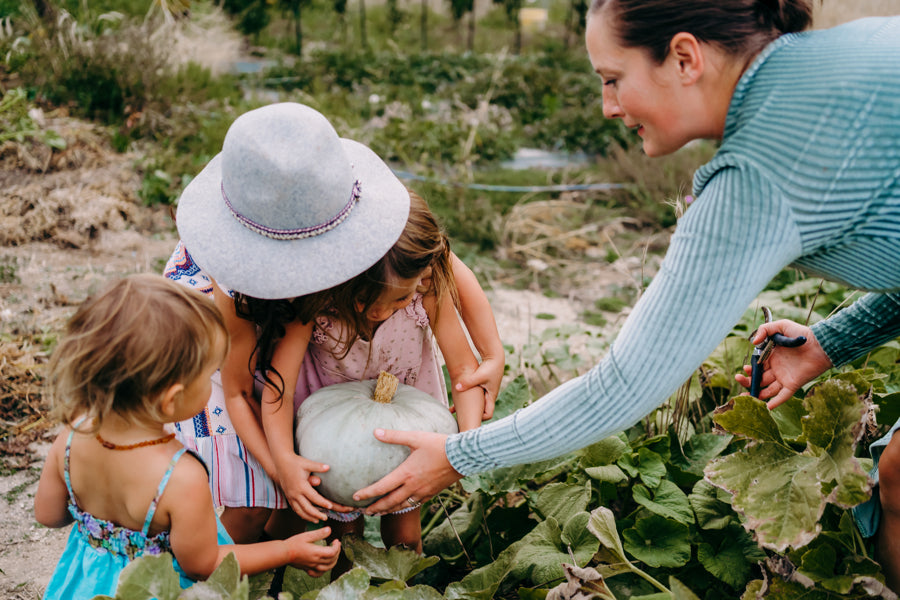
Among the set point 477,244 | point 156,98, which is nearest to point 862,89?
point 477,244

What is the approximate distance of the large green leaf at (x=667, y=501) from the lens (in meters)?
1.99

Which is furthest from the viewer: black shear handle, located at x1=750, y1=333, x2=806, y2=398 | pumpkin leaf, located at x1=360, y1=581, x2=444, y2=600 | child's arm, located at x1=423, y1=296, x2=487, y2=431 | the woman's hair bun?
child's arm, located at x1=423, y1=296, x2=487, y2=431

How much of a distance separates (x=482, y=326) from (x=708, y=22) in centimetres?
112

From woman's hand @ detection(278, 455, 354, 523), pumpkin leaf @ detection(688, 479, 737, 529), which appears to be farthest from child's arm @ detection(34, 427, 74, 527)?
pumpkin leaf @ detection(688, 479, 737, 529)

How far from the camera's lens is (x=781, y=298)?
3.25 meters

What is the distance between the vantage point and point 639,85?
4.69 ft

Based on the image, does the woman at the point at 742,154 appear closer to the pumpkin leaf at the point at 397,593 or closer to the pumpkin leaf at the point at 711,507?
the pumpkin leaf at the point at 397,593

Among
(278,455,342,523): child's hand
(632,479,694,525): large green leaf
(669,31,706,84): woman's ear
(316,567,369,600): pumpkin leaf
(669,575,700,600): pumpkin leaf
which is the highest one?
(669,31,706,84): woman's ear

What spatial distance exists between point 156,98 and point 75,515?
5161 millimetres

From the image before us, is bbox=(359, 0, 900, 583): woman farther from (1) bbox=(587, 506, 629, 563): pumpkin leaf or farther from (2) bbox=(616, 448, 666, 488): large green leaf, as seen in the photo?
(2) bbox=(616, 448, 666, 488): large green leaf

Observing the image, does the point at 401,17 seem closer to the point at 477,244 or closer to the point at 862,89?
the point at 477,244

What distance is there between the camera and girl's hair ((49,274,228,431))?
1.45 metres

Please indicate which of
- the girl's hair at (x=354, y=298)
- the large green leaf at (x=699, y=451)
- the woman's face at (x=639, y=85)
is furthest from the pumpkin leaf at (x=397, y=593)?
the woman's face at (x=639, y=85)

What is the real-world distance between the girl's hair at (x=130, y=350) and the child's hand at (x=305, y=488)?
0.46 metres
